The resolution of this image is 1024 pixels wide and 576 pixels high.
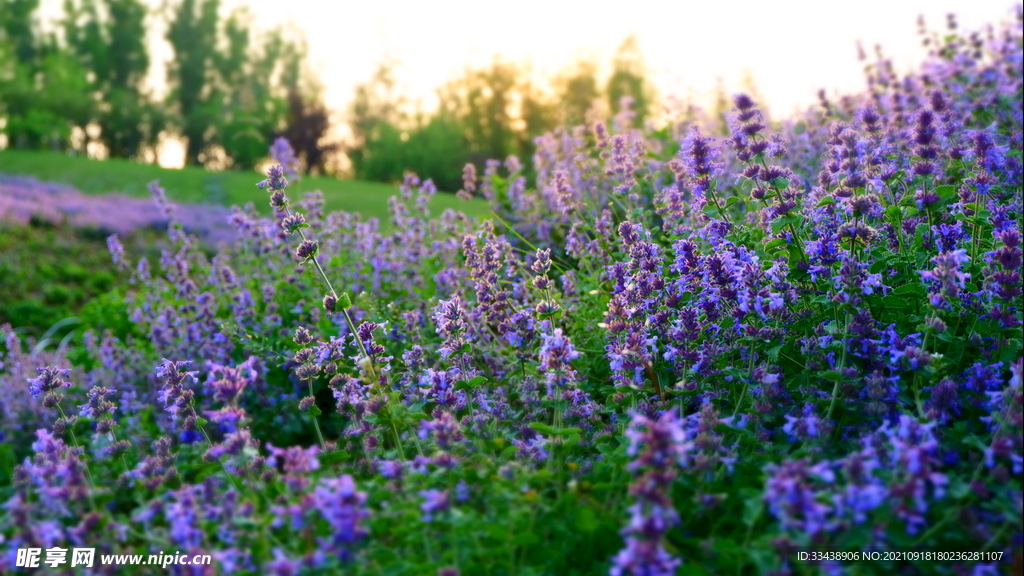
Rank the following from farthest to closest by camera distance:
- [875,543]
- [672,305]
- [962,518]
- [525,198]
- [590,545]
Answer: [525,198]
[672,305]
[590,545]
[962,518]
[875,543]

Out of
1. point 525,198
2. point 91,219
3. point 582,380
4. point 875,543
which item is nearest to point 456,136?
point 91,219

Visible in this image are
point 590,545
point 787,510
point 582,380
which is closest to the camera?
point 787,510

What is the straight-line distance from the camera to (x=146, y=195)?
1521 centimetres

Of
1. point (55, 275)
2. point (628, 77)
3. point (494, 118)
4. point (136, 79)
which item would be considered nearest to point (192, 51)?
point (136, 79)

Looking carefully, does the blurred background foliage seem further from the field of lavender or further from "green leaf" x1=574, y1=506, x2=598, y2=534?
"green leaf" x1=574, y1=506, x2=598, y2=534

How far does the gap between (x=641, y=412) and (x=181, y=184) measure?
58.4 feet

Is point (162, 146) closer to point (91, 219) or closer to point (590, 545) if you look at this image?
point (91, 219)

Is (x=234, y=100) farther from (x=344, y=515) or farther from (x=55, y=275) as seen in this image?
(x=344, y=515)

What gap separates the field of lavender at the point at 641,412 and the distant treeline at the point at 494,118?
1959 centimetres

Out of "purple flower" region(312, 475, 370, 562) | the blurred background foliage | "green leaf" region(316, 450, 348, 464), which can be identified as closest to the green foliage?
"green leaf" region(316, 450, 348, 464)

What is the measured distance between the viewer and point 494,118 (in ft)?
80.8

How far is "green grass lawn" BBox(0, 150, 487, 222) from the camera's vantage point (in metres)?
14.0

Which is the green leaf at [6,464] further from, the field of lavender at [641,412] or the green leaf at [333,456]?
the green leaf at [333,456]

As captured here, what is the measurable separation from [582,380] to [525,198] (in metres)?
2.91
